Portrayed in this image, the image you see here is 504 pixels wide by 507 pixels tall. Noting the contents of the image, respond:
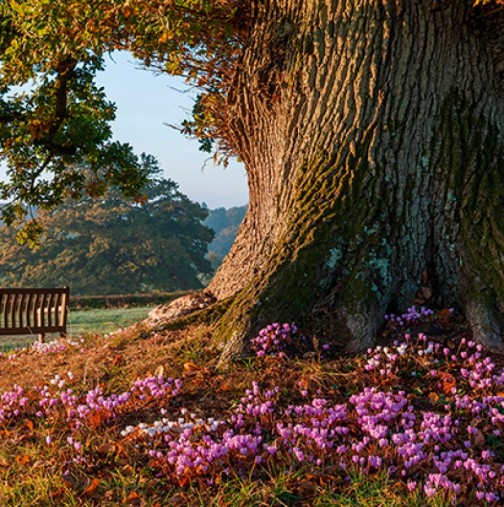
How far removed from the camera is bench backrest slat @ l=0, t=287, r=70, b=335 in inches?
484

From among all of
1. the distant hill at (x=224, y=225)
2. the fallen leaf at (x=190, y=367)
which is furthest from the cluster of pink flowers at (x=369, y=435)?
the distant hill at (x=224, y=225)

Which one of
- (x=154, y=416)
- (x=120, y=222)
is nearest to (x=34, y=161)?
(x=154, y=416)

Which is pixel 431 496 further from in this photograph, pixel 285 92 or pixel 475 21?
pixel 475 21

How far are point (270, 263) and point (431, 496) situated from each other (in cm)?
300

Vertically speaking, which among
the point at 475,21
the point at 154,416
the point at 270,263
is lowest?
the point at 154,416

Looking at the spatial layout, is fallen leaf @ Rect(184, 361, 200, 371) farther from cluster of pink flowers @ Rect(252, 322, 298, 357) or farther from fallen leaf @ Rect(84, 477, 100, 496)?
fallen leaf @ Rect(84, 477, 100, 496)

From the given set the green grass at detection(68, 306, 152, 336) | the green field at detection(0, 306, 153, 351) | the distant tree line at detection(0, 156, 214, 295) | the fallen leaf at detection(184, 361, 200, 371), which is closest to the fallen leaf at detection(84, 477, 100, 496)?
the fallen leaf at detection(184, 361, 200, 371)

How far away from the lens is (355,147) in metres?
6.26

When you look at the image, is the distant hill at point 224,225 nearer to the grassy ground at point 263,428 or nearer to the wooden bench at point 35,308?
the wooden bench at point 35,308

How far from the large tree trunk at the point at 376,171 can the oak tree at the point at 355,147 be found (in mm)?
14

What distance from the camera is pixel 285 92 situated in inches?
277

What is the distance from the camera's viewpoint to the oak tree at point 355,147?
5727 millimetres

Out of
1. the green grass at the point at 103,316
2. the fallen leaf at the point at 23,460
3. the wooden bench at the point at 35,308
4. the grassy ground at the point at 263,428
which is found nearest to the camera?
the grassy ground at the point at 263,428

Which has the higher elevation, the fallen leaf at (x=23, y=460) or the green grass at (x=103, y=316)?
the fallen leaf at (x=23, y=460)
